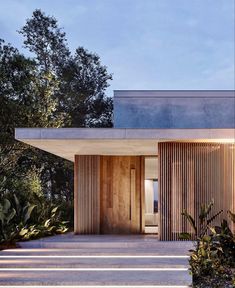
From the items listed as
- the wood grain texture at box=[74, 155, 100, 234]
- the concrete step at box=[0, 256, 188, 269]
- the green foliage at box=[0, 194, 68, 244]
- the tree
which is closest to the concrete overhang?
the green foliage at box=[0, 194, 68, 244]

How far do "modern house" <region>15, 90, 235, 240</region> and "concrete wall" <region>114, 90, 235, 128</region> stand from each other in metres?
0.03

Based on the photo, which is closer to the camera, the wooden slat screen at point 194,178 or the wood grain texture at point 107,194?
the wooden slat screen at point 194,178

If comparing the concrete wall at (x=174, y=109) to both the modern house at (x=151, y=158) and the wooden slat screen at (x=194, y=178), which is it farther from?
the wooden slat screen at (x=194, y=178)

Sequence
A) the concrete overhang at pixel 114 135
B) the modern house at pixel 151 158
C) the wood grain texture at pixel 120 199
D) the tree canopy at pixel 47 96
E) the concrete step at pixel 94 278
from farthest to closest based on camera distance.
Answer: the tree canopy at pixel 47 96 → the wood grain texture at pixel 120 199 → the modern house at pixel 151 158 → the concrete overhang at pixel 114 135 → the concrete step at pixel 94 278

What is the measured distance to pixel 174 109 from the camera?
17859 millimetres

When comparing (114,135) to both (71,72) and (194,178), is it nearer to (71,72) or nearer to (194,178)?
(194,178)

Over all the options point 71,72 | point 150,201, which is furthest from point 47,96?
point 71,72

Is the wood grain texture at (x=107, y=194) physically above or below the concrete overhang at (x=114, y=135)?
below

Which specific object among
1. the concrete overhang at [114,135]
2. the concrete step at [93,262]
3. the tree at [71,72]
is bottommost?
the concrete step at [93,262]

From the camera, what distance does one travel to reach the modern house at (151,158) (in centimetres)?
1222

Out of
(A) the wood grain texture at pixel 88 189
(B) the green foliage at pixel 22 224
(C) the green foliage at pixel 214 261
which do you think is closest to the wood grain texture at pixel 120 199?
(A) the wood grain texture at pixel 88 189

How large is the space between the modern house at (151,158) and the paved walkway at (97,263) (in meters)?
1.44

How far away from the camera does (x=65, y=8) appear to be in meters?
39.8

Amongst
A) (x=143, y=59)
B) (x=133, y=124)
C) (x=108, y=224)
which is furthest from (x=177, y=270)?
(x=143, y=59)
